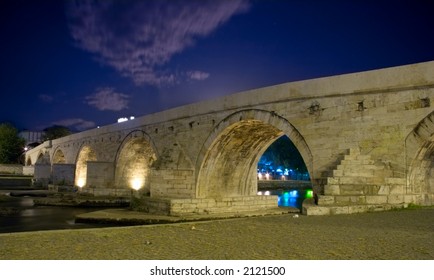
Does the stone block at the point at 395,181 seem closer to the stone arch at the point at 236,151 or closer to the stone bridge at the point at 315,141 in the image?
the stone bridge at the point at 315,141

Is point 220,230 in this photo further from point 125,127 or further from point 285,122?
point 125,127

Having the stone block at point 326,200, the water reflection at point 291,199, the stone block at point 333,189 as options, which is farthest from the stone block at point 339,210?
the water reflection at point 291,199

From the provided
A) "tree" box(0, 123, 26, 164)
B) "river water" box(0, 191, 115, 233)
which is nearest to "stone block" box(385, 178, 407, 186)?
"river water" box(0, 191, 115, 233)

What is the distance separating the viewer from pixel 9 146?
179 feet

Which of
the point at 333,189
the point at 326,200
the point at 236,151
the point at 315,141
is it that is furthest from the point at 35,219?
the point at 333,189

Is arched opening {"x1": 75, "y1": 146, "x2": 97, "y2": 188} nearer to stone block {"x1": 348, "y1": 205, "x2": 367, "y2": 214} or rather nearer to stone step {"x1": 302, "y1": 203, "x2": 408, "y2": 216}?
stone step {"x1": 302, "y1": 203, "x2": 408, "y2": 216}

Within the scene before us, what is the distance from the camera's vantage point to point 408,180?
7.93m

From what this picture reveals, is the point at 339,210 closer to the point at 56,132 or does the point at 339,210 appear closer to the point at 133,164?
the point at 133,164

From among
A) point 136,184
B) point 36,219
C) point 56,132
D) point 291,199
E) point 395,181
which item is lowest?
point 291,199

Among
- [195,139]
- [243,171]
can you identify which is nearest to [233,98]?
[195,139]

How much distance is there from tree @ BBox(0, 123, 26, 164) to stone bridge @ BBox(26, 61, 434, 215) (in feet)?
137

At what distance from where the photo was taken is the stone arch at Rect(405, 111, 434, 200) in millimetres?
7852

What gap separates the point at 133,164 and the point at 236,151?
8.73 meters

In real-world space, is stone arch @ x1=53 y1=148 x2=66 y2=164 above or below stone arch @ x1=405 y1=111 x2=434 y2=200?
above
